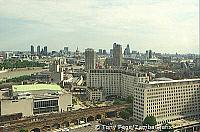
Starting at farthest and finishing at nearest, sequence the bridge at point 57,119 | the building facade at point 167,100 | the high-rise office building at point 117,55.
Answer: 1. the high-rise office building at point 117,55
2. the building facade at point 167,100
3. the bridge at point 57,119

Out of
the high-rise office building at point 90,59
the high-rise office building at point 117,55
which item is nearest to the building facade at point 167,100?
the high-rise office building at point 90,59

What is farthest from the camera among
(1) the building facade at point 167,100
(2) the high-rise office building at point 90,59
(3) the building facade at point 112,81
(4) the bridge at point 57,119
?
(2) the high-rise office building at point 90,59

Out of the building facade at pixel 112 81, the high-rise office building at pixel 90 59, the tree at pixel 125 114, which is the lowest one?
the tree at pixel 125 114

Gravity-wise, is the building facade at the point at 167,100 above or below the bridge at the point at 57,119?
above

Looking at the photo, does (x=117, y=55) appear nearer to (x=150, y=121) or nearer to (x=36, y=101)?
(x=36, y=101)

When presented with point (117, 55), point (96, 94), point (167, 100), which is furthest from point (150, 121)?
point (117, 55)

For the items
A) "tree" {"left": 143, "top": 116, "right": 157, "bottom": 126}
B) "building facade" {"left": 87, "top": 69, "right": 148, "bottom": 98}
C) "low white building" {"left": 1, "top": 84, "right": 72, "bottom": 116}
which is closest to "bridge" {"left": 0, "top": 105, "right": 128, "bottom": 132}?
"low white building" {"left": 1, "top": 84, "right": 72, "bottom": 116}

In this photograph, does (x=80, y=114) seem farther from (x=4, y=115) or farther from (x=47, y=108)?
(x=4, y=115)

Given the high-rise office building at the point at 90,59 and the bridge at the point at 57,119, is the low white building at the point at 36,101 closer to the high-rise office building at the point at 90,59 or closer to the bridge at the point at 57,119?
the bridge at the point at 57,119

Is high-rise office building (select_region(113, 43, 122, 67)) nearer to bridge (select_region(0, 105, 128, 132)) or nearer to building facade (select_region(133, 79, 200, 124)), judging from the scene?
bridge (select_region(0, 105, 128, 132))
